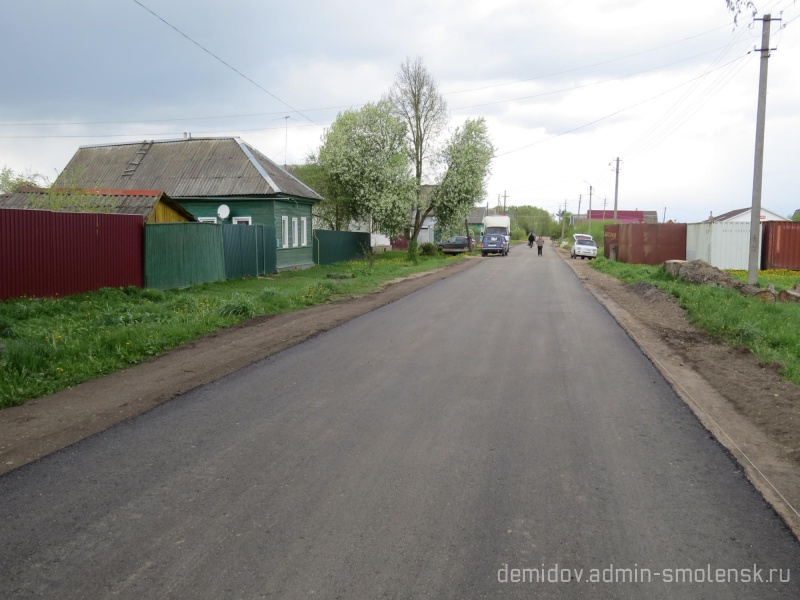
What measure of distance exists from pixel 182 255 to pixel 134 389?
492 inches

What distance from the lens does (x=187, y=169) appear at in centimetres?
2972

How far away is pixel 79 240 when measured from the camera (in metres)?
14.8

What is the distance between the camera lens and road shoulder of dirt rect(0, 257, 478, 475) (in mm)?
5535

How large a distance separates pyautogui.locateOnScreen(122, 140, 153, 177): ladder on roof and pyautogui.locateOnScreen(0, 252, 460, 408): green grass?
1450 centimetres

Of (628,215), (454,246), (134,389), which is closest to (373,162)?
(454,246)

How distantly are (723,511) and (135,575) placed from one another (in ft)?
12.0

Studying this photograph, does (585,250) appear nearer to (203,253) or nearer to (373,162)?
(373,162)

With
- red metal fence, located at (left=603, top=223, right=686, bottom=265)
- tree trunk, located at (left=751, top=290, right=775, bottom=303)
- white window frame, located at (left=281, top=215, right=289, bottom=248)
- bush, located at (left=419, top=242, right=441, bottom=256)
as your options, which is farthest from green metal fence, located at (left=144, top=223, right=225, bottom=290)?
bush, located at (left=419, top=242, right=441, bottom=256)

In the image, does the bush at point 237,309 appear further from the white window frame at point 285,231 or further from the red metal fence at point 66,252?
the white window frame at point 285,231

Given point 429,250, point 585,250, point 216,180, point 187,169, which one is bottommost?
point 429,250

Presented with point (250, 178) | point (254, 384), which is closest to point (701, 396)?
point (254, 384)

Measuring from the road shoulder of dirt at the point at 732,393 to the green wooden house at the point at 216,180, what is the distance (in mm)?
18054

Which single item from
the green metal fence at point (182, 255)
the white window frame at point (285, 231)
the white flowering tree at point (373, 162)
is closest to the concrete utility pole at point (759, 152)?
the green metal fence at point (182, 255)

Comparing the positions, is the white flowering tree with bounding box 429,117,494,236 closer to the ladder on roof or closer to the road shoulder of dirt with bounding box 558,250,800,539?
the ladder on roof
